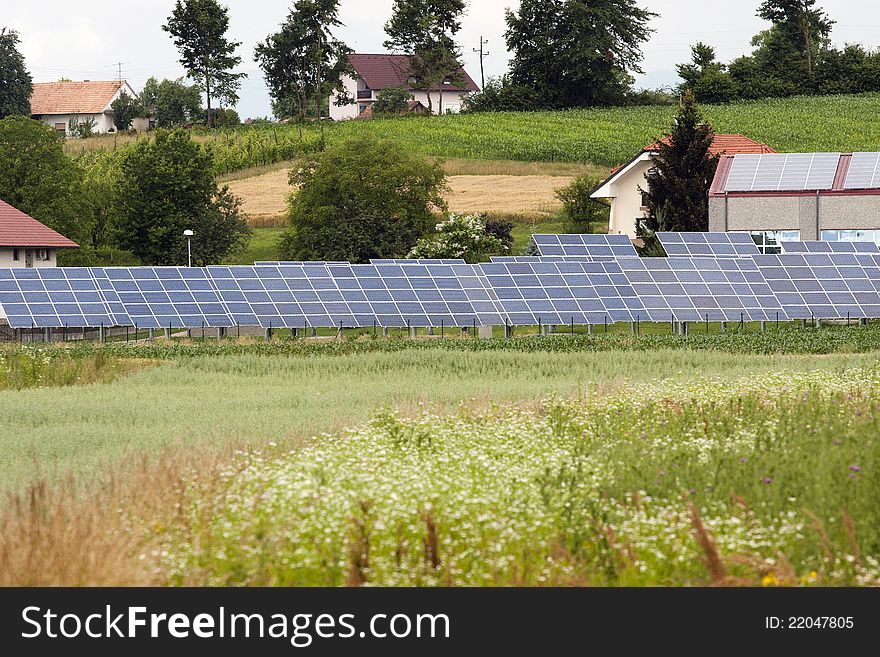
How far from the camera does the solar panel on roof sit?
44406 millimetres

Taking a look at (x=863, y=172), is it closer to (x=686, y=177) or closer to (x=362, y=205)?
(x=686, y=177)

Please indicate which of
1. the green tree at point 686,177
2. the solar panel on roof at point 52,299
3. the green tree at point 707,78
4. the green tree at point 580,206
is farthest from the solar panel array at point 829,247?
the green tree at point 707,78

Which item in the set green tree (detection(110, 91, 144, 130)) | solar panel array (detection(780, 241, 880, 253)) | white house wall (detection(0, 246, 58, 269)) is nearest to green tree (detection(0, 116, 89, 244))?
white house wall (detection(0, 246, 58, 269))

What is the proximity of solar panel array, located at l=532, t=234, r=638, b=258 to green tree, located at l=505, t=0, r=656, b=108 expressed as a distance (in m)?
71.0

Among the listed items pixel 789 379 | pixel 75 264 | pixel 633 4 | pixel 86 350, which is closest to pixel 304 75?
pixel 633 4

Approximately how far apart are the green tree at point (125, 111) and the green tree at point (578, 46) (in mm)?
37833

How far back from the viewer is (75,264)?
223 ft

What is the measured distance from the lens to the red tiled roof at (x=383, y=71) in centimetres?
15225

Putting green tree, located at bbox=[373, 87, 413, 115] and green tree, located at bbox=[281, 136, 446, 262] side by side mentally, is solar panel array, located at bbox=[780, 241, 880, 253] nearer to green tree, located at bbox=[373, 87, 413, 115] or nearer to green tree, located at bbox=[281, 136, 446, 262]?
green tree, located at bbox=[281, 136, 446, 262]

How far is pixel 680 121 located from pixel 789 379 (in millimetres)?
38843

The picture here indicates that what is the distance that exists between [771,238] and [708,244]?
26.2 ft

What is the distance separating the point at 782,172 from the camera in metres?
61.1

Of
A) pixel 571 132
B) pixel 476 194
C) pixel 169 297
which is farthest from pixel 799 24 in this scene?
pixel 169 297
